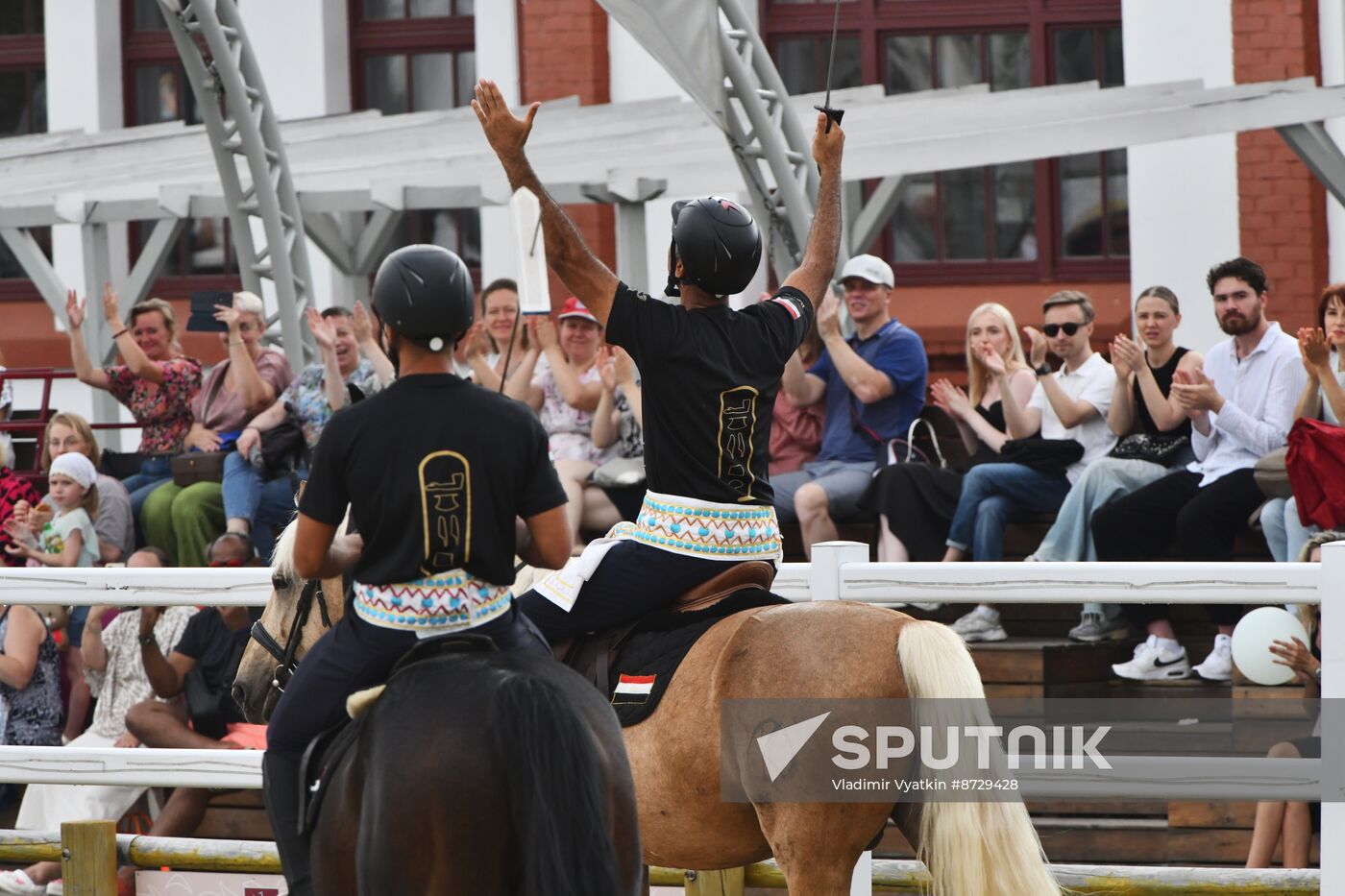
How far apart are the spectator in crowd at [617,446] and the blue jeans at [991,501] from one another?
1.61m

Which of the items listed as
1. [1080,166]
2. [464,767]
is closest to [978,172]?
[1080,166]

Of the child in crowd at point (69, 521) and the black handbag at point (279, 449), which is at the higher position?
the black handbag at point (279, 449)

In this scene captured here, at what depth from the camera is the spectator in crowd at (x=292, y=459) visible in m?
10.5

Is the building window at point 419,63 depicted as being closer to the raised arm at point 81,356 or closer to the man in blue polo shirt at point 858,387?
the raised arm at point 81,356

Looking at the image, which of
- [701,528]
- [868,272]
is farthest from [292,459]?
[701,528]

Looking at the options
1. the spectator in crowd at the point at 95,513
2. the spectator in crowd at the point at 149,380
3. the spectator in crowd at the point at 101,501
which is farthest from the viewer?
the spectator in crowd at the point at 149,380

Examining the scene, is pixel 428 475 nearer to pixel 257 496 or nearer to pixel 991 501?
pixel 991 501

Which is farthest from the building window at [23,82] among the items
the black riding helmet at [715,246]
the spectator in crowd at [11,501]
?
the black riding helmet at [715,246]

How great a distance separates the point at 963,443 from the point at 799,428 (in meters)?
0.84

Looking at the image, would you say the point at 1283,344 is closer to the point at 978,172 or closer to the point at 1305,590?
the point at 1305,590

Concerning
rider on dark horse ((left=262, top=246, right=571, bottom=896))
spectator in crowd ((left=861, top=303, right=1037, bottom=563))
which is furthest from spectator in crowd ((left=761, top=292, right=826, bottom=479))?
rider on dark horse ((left=262, top=246, right=571, bottom=896))

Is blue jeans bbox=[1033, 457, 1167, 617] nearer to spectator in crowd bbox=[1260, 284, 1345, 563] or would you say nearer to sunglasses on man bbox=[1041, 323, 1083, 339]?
spectator in crowd bbox=[1260, 284, 1345, 563]

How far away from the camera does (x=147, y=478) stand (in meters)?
11.2

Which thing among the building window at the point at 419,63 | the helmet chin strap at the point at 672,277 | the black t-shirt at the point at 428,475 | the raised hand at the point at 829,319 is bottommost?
the black t-shirt at the point at 428,475
